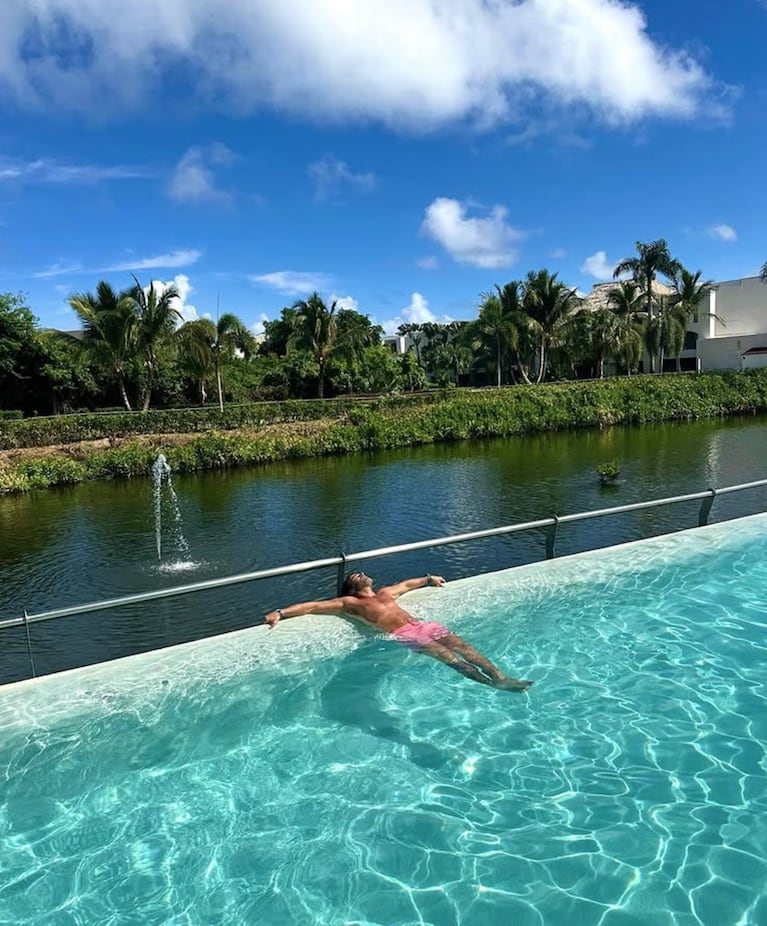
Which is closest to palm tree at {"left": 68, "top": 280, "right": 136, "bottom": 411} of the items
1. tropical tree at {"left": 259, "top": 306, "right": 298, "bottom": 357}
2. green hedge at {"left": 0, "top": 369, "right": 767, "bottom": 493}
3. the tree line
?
the tree line

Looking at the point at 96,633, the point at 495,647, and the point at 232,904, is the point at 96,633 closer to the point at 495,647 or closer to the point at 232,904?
the point at 495,647

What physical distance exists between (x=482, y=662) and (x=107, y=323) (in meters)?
35.4

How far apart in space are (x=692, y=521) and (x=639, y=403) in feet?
96.3

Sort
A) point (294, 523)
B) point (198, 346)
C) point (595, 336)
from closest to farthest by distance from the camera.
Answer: point (294, 523) < point (198, 346) < point (595, 336)

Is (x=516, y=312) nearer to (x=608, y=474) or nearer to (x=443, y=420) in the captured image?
(x=443, y=420)

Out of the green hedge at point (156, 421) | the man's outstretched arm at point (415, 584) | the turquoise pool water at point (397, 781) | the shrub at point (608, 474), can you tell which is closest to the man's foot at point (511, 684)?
the turquoise pool water at point (397, 781)

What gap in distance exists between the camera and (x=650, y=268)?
57750mm

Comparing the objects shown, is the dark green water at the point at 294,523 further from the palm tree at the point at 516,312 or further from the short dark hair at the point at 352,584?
the palm tree at the point at 516,312

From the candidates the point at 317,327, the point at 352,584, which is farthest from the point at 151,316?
the point at 352,584

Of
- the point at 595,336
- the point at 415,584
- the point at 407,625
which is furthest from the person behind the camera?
the point at 595,336

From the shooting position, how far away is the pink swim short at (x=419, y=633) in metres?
7.18

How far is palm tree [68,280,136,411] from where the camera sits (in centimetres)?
3656

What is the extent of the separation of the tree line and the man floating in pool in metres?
33.3

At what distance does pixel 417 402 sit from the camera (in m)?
38.6
